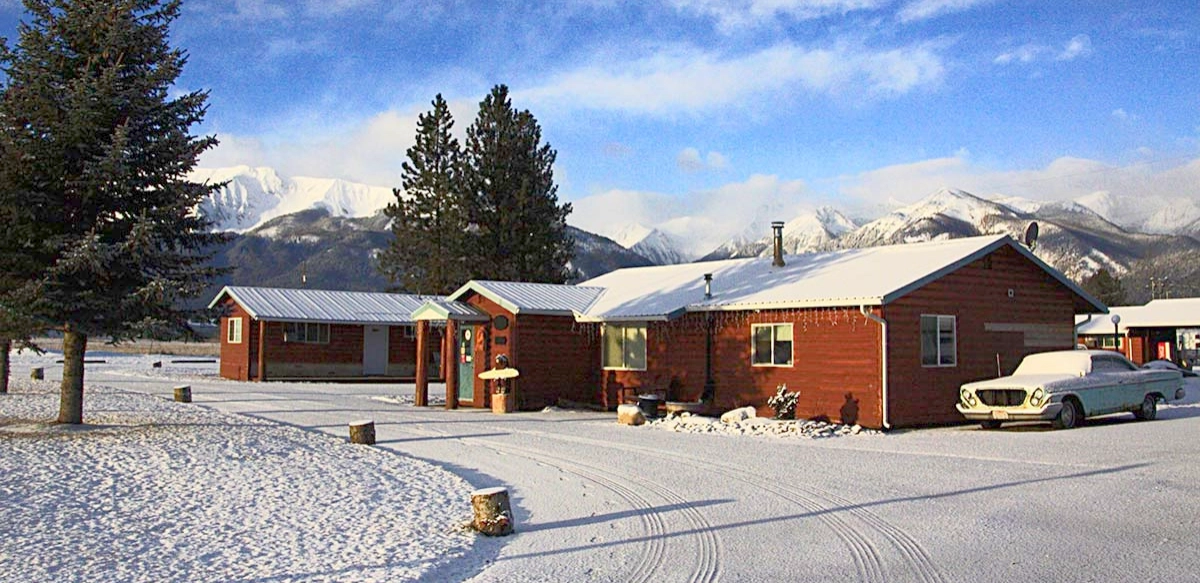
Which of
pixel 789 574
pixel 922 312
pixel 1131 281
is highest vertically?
pixel 1131 281

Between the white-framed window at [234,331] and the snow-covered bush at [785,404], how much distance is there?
78.8 feet

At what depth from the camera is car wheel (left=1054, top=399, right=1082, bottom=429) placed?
58.4ft

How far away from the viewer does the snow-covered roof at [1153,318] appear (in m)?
46.8

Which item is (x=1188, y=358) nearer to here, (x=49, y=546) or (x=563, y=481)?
(x=563, y=481)

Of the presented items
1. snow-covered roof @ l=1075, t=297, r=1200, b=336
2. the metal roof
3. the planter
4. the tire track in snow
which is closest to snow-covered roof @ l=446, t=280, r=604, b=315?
the metal roof

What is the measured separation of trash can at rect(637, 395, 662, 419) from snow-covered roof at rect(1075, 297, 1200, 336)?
33056 mm

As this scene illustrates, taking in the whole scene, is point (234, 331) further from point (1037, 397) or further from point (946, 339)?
point (1037, 397)

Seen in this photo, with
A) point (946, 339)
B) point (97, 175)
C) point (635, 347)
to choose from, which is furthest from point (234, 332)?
point (946, 339)

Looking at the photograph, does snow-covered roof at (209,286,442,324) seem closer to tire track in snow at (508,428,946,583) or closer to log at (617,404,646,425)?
log at (617,404,646,425)

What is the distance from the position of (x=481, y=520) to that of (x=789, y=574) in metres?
2.92

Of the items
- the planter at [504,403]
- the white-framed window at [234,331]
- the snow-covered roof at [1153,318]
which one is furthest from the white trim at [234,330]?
the snow-covered roof at [1153,318]

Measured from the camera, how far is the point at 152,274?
1636 cm

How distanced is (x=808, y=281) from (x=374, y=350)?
22341 mm

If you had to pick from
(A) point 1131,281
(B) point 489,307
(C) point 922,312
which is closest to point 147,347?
(B) point 489,307
